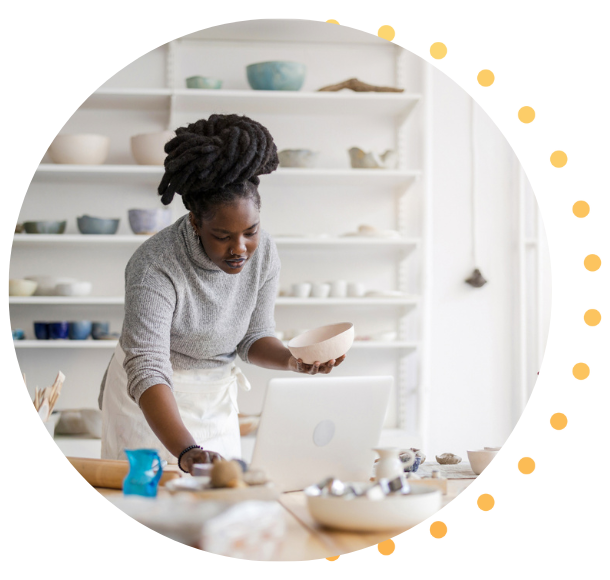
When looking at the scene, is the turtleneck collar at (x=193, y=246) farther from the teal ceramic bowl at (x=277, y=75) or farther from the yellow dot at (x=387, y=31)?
the yellow dot at (x=387, y=31)

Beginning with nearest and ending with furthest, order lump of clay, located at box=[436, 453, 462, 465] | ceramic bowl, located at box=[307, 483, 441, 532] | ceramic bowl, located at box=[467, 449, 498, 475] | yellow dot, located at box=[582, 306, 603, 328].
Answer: ceramic bowl, located at box=[307, 483, 441, 532]
yellow dot, located at box=[582, 306, 603, 328]
ceramic bowl, located at box=[467, 449, 498, 475]
lump of clay, located at box=[436, 453, 462, 465]

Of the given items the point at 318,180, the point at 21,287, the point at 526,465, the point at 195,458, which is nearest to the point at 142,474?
the point at 195,458

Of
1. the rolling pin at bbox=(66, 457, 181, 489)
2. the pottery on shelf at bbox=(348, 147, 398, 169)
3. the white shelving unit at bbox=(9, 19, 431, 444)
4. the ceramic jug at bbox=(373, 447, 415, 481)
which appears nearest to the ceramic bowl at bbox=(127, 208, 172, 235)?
the white shelving unit at bbox=(9, 19, 431, 444)

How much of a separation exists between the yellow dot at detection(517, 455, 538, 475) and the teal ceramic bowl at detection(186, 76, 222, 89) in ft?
2.76

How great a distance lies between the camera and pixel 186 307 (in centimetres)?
114

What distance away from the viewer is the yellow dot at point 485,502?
95cm

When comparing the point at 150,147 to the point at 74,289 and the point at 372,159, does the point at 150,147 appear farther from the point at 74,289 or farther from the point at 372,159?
the point at 372,159

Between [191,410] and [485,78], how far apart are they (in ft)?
2.48

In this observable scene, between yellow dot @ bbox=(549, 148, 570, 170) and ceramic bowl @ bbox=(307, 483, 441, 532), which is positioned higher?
yellow dot @ bbox=(549, 148, 570, 170)

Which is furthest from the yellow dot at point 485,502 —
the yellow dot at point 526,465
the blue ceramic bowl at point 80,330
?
the blue ceramic bowl at point 80,330

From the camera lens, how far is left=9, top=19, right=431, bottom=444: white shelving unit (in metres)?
1.15

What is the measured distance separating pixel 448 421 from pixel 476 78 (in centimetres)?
65

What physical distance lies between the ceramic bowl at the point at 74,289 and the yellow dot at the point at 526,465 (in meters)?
0.83

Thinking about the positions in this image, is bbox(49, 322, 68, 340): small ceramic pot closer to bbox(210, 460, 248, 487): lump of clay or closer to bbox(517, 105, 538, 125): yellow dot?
bbox(210, 460, 248, 487): lump of clay
